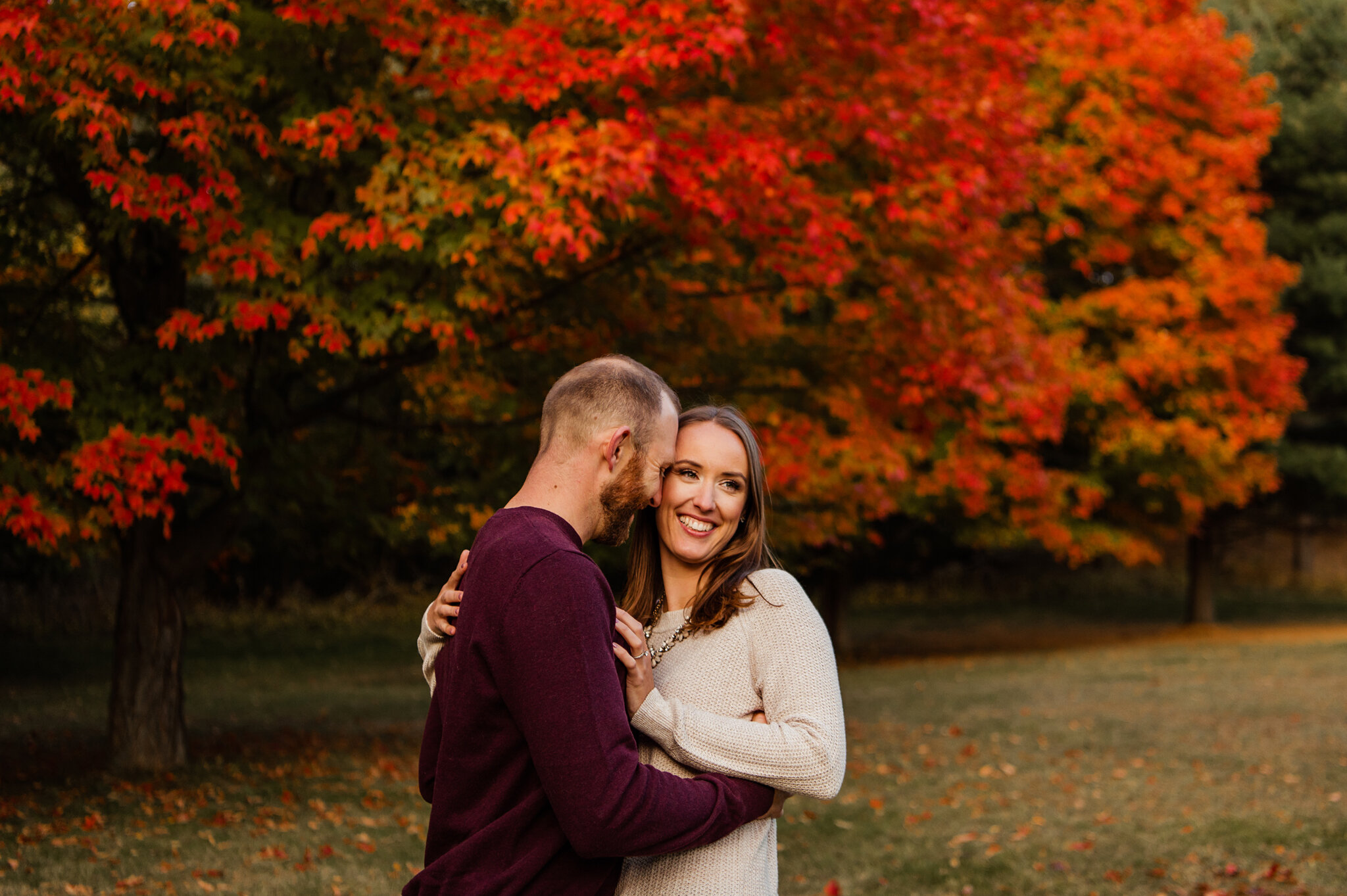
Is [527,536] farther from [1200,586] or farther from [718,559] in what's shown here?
[1200,586]

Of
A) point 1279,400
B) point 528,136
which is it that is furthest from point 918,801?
point 1279,400

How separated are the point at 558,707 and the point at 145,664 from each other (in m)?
8.66

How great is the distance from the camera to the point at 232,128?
6.82 metres

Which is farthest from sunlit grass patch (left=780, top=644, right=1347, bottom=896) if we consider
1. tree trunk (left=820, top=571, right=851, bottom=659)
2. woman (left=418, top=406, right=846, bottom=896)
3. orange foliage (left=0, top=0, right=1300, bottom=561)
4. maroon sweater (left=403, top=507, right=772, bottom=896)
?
maroon sweater (left=403, top=507, right=772, bottom=896)

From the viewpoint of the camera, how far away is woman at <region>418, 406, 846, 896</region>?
2.37 m

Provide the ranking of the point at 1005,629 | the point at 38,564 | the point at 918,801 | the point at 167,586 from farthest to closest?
1. the point at 1005,629
2. the point at 38,564
3. the point at 167,586
4. the point at 918,801

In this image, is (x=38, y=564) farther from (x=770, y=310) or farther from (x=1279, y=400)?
(x=1279, y=400)

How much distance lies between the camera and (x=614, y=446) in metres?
2.40

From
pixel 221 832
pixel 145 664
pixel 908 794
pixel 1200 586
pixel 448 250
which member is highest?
pixel 448 250

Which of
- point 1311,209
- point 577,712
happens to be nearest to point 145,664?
point 577,712

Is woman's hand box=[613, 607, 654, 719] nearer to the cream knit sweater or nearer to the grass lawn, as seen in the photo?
the cream knit sweater

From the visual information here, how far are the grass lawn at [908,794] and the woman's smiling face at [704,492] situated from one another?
186 inches

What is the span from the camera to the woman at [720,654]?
2365mm

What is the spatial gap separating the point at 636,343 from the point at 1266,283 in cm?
1422
